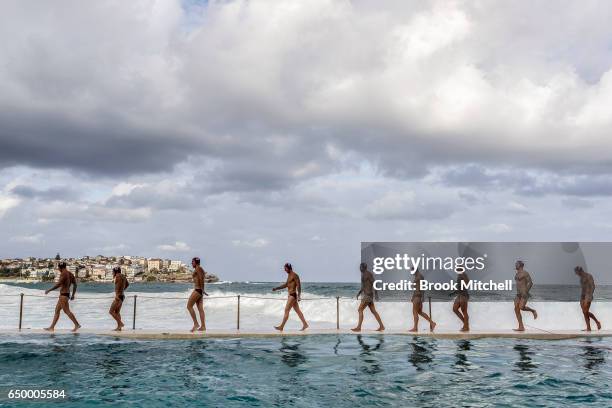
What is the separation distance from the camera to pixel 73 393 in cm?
961

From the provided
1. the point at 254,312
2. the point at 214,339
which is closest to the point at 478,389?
the point at 214,339

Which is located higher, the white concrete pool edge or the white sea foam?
the white concrete pool edge

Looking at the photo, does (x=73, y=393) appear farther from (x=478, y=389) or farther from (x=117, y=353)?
(x=478, y=389)

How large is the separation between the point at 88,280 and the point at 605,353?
18486cm

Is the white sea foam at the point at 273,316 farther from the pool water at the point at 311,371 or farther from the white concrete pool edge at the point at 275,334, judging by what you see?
the pool water at the point at 311,371

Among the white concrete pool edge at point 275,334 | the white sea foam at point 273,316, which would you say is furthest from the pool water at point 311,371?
the white sea foam at point 273,316

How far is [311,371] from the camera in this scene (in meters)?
11.8

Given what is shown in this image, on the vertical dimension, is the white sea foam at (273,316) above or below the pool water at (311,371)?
below

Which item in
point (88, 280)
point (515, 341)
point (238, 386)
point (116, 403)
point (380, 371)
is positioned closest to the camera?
point (116, 403)

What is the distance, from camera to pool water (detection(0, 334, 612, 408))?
9.42 m

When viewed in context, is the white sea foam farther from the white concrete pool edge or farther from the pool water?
the pool water

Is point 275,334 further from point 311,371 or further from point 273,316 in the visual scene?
point 273,316

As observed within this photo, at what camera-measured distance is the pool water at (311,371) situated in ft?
30.9

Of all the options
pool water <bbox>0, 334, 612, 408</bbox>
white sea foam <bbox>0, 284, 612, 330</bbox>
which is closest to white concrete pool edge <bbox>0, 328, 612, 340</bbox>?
pool water <bbox>0, 334, 612, 408</bbox>
